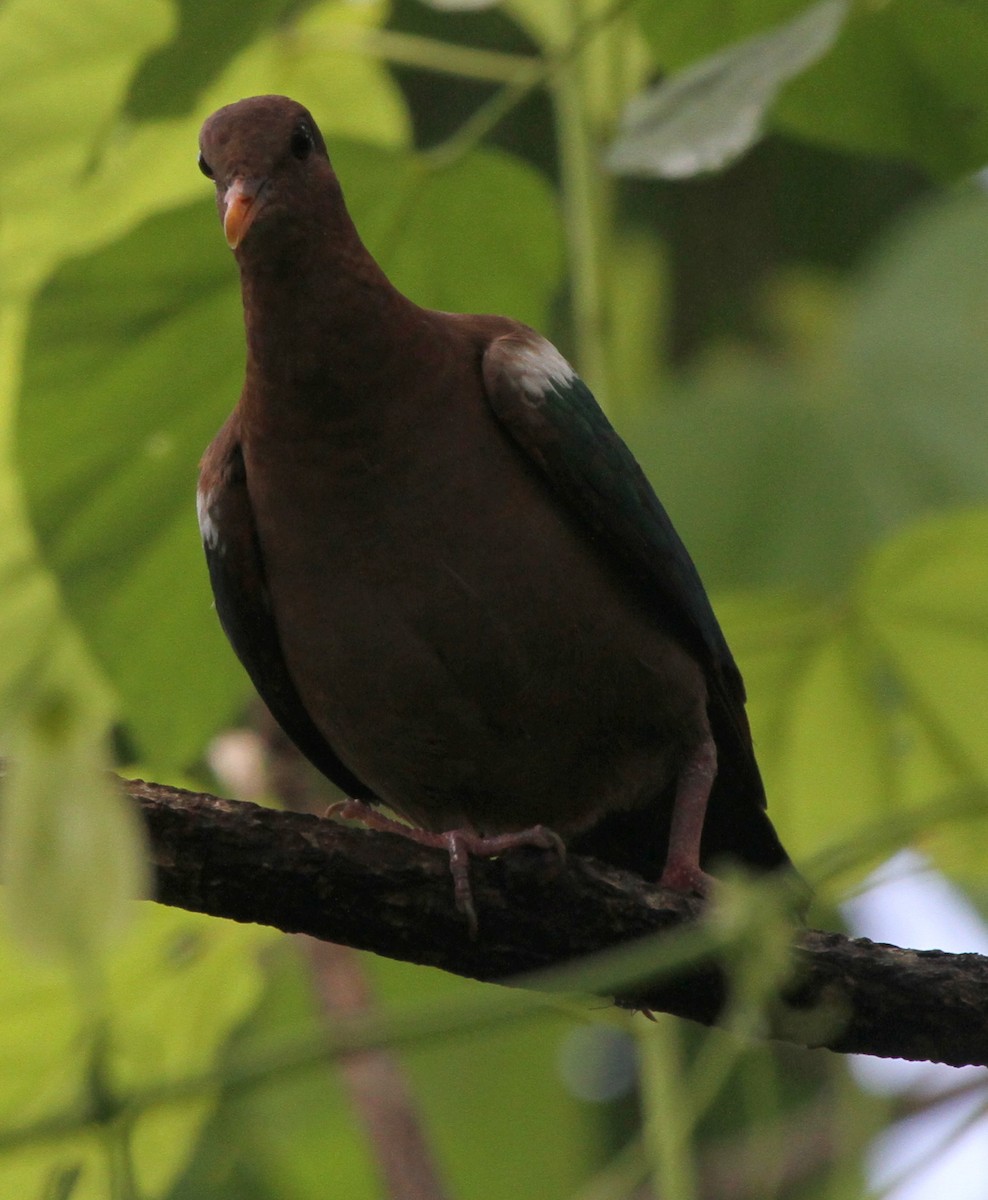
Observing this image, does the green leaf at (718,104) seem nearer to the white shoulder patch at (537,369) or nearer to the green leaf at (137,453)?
the white shoulder patch at (537,369)

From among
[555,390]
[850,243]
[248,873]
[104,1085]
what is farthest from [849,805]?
[104,1085]

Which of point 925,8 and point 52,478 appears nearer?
point 925,8

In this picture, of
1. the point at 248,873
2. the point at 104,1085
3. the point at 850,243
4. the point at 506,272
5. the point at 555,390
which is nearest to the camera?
the point at 104,1085

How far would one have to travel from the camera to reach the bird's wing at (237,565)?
3.60 m

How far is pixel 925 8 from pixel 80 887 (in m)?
2.82

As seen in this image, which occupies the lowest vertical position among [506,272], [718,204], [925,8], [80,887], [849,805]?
[849,805]

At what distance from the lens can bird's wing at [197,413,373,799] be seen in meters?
3.60

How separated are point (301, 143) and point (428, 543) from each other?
88cm

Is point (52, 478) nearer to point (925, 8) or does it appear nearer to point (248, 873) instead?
point (248, 873)

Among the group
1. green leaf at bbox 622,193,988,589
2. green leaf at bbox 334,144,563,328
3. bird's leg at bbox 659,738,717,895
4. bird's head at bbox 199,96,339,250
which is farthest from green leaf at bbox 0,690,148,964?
green leaf at bbox 622,193,988,589

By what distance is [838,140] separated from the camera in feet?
11.0

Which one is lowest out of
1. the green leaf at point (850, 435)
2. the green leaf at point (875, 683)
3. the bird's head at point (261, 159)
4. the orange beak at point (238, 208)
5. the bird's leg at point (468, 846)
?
the bird's leg at point (468, 846)

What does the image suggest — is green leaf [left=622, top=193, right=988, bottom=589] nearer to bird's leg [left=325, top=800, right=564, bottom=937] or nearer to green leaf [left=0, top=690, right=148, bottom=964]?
bird's leg [left=325, top=800, right=564, bottom=937]

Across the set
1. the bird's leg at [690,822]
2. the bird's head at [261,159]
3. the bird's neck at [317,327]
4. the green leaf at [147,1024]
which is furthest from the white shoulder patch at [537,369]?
the green leaf at [147,1024]
